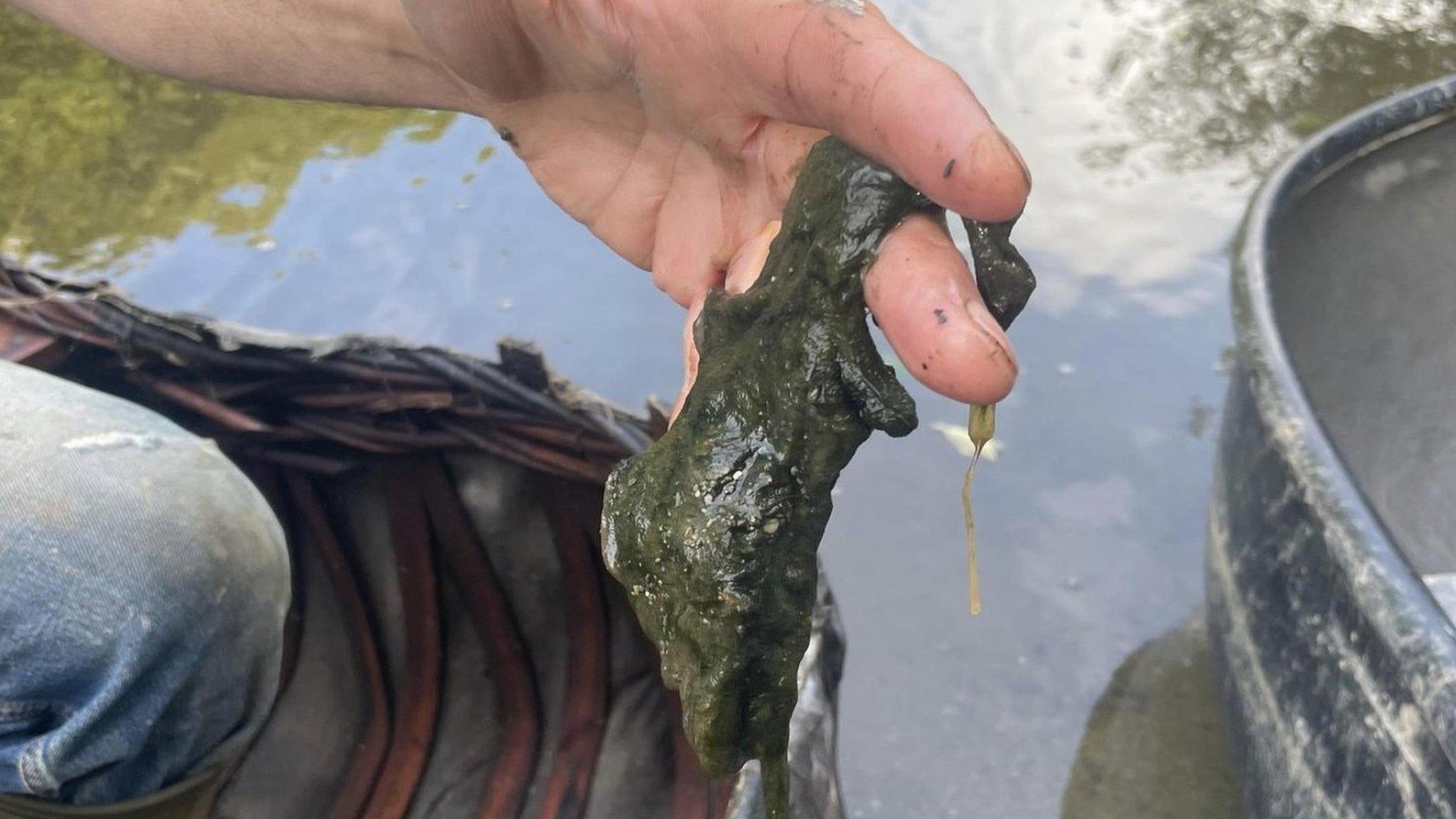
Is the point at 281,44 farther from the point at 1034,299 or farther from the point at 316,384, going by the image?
the point at 1034,299

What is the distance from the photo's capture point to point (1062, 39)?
3.94 m

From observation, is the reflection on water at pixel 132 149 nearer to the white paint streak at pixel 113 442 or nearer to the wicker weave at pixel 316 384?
the wicker weave at pixel 316 384

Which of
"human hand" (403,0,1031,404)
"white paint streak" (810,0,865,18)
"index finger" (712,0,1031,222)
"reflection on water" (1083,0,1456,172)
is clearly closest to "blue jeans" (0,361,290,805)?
"human hand" (403,0,1031,404)

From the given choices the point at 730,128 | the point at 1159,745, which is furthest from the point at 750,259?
the point at 1159,745

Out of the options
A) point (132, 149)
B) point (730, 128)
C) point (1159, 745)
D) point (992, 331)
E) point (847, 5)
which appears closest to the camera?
point (992, 331)

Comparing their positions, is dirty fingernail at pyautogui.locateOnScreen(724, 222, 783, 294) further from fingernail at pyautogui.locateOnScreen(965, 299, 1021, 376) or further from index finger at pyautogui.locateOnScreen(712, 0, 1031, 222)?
fingernail at pyautogui.locateOnScreen(965, 299, 1021, 376)

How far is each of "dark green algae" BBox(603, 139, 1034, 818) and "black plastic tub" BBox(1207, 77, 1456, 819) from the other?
66 centimetres

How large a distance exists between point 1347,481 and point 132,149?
386 centimetres

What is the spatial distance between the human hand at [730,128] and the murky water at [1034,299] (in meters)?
1.18

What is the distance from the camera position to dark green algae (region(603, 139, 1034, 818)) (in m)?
1.27

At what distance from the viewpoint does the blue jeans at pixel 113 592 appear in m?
1.69

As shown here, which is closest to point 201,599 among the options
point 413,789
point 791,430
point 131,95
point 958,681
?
point 413,789

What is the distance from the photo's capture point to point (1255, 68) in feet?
12.5

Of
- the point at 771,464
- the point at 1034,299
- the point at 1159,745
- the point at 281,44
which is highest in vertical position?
the point at 281,44
